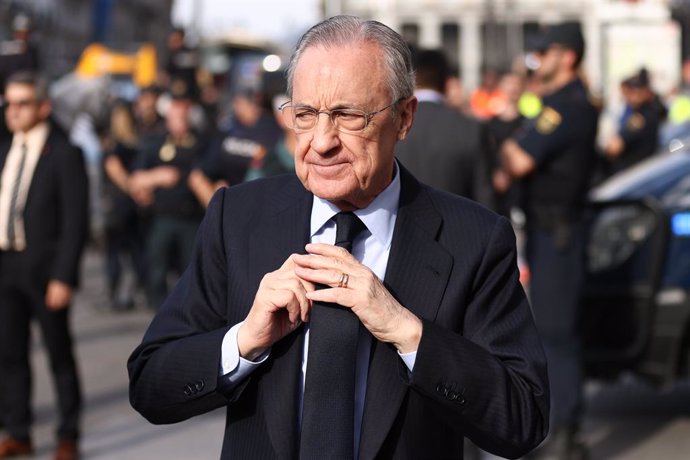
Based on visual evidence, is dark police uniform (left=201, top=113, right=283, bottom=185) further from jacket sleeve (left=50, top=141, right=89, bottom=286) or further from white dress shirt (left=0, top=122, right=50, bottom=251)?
white dress shirt (left=0, top=122, right=50, bottom=251)

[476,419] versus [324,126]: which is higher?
[324,126]

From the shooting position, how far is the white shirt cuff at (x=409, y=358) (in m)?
2.77

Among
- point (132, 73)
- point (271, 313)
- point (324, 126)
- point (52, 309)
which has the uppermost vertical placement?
point (324, 126)

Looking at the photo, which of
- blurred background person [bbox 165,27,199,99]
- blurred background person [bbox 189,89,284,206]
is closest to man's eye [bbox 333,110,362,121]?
blurred background person [bbox 189,89,284,206]

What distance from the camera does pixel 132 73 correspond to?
125 ft

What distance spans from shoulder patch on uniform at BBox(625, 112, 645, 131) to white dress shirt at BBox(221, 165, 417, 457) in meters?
10.4

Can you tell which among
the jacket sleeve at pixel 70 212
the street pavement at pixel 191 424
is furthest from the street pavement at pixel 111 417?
the jacket sleeve at pixel 70 212

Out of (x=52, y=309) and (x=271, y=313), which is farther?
(x=52, y=309)

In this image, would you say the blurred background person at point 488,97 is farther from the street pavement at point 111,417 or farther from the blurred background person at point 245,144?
the blurred background person at point 245,144

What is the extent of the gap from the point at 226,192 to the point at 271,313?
0.44 m

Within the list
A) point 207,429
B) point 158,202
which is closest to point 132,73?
point 158,202

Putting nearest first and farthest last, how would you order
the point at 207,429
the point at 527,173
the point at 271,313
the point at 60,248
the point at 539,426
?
1. the point at 271,313
2. the point at 539,426
3. the point at 527,173
4. the point at 60,248
5. the point at 207,429

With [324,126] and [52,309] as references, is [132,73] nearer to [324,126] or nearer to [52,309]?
[52,309]

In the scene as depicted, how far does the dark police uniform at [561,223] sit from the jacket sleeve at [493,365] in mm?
4318
